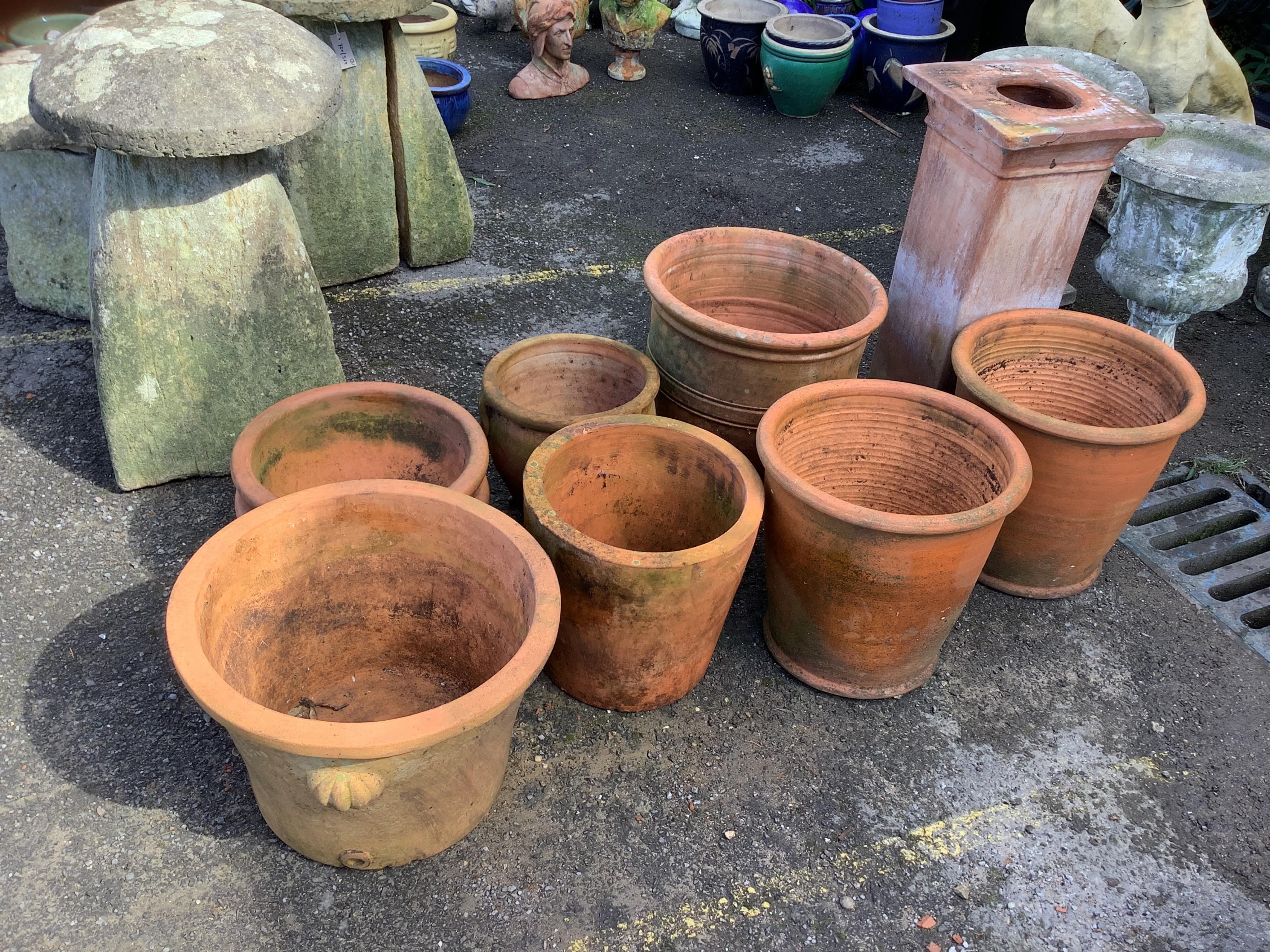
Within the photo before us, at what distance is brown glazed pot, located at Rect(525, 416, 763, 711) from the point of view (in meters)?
2.45

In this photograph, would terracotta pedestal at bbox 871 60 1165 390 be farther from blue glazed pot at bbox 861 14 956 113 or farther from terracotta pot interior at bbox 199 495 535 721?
blue glazed pot at bbox 861 14 956 113

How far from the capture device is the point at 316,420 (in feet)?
9.71

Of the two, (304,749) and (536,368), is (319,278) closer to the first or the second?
(536,368)

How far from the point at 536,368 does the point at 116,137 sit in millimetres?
1401

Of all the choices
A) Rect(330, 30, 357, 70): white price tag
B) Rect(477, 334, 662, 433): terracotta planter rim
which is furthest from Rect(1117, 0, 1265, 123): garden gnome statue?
Rect(330, 30, 357, 70): white price tag

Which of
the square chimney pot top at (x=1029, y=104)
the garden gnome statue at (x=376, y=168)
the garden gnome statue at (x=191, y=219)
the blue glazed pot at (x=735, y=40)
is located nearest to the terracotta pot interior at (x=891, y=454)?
the square chimney pot top at (x=1029, y=104)

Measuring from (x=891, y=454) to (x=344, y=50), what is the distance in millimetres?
2736

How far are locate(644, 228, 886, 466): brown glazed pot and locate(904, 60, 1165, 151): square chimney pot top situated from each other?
1.97ft

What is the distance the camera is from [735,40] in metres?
6.53

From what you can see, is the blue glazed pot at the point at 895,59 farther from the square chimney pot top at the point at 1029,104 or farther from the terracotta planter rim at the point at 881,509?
the terracotta planter rim at the point at 881,509

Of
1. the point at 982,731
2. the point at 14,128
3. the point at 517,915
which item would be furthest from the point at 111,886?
the point at 14,128

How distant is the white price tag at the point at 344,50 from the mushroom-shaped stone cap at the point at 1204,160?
3.07 m

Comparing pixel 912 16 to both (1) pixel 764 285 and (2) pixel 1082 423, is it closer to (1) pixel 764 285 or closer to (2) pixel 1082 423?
(1) pixel 764 285

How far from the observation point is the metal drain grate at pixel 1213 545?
3.24 meters
